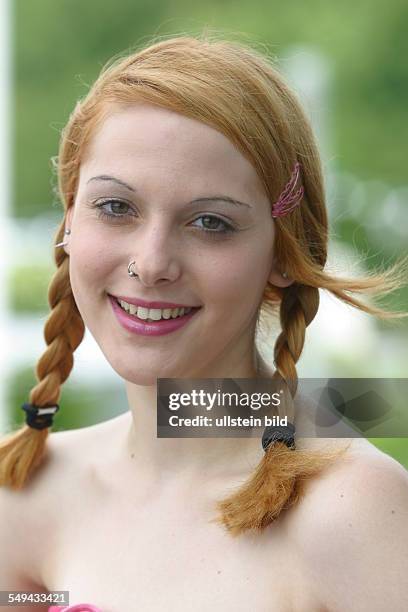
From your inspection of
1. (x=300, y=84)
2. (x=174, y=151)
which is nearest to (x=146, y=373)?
(x=174, y=151)

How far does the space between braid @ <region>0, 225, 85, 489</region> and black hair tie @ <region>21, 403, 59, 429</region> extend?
0.01m

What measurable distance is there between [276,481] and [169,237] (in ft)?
1.56

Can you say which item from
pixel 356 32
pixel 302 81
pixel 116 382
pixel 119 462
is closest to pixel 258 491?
pixel 119 462

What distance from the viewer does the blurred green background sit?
668cm

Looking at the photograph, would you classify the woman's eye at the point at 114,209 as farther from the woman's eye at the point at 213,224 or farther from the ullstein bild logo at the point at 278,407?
the ullstein bild logo at the point at 278,407

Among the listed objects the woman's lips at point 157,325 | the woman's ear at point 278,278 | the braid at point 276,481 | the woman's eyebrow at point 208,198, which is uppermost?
the woman's eyebrow at point 208,198

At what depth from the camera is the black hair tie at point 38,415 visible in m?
2.20

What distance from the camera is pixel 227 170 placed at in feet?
5.70

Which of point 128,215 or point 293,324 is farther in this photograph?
point 293,324

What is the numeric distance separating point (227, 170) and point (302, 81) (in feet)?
22.0

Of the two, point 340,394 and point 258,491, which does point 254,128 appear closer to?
point 340,394

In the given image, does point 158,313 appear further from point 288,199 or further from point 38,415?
point 38,415

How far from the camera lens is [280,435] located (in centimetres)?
178

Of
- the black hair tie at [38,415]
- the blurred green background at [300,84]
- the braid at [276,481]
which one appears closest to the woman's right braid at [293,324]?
the braid at [276,481]
